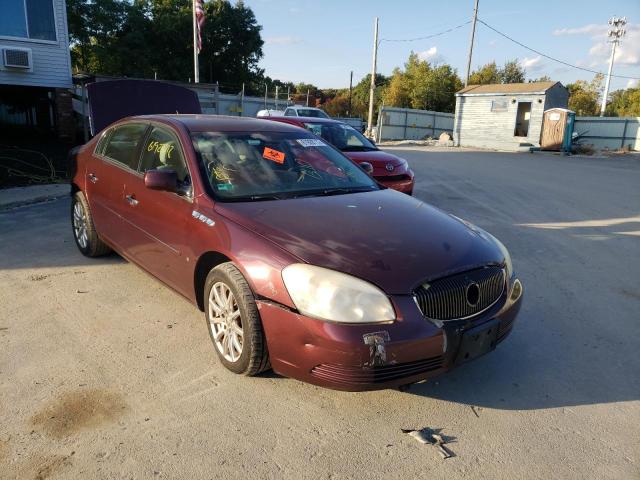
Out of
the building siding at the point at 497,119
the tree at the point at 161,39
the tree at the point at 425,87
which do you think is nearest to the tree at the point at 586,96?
the tree at the point at 425,87

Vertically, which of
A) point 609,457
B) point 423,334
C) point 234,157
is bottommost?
point 609,457

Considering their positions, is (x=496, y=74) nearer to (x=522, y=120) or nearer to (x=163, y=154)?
(x=522, y=120)

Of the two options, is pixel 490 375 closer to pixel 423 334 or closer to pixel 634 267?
pixel 423 334

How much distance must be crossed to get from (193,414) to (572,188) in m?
11.8

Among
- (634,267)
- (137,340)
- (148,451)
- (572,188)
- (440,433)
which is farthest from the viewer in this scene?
(572,188)

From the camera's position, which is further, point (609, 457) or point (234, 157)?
point (234, 157)

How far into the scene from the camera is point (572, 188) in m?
12.1

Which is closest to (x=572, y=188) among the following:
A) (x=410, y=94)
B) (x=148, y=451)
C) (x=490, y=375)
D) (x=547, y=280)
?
(x=547, y=280)

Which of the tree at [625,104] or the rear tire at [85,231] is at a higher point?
the tree at [625,104]

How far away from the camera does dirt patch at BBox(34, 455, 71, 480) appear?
2.24 m

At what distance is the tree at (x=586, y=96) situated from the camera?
176 ft

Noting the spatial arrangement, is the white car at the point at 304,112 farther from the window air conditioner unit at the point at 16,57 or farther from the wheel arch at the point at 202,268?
the wheel arch at the point at 202,268

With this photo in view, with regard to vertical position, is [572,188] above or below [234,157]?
below

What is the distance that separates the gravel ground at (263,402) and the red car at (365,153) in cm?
372
